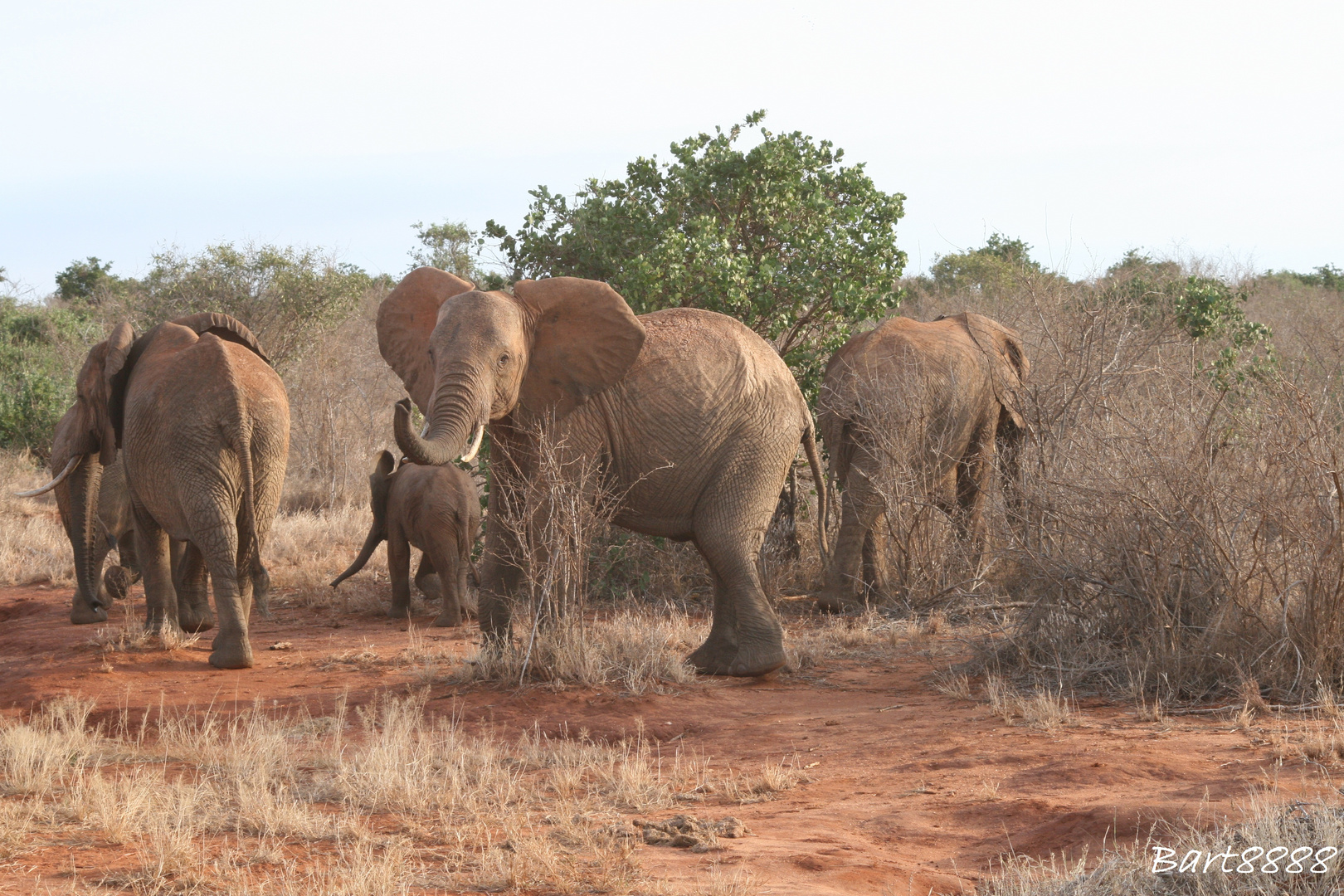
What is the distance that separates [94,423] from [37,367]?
13.6 metres

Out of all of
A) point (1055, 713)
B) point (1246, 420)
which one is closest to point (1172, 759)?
point (1055, 713)

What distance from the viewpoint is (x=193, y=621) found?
9672 millimetres

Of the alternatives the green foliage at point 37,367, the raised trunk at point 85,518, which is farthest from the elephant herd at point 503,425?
the green foliage at point 37,367

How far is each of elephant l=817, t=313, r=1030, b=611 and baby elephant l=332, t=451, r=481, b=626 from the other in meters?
2.91

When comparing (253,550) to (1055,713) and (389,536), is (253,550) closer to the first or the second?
(389,536)

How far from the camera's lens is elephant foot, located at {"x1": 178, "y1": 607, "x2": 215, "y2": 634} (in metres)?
9.66

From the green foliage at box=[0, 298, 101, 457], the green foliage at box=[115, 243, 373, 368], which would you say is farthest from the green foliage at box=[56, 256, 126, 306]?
the green foliage at box=[115, 243, 373, 368]

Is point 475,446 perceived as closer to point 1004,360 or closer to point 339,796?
point 339,796

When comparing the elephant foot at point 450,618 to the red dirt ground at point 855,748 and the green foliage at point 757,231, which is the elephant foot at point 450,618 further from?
the green foliage at point 757,231

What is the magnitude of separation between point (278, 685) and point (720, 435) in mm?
3183

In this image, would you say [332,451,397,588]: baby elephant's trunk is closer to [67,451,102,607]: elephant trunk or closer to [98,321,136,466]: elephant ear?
[67,451,102,607]: elephant trunk

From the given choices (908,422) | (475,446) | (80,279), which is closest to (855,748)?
(475,446)

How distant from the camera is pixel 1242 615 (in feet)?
23.7

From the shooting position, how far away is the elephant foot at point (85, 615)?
10.6 metres
